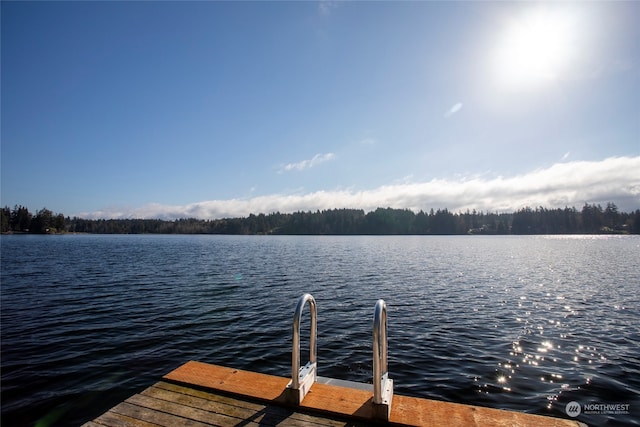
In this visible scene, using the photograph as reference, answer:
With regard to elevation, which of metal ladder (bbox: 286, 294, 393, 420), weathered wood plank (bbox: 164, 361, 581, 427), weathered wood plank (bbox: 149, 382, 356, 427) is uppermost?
metal ladder (bbox: 286, 294, 393, 420)

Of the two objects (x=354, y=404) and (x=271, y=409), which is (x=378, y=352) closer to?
(x=354, y=404)

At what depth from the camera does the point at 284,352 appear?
12.7m

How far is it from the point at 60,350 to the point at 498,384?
635 inches

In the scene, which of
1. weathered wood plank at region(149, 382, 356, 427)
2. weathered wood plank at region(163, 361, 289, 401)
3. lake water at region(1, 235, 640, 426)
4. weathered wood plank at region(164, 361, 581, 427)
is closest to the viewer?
weathered wood plank at region(164, 361, 581, 427)

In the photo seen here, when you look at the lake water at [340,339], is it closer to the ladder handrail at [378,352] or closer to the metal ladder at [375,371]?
the metal ladder at [375,371]

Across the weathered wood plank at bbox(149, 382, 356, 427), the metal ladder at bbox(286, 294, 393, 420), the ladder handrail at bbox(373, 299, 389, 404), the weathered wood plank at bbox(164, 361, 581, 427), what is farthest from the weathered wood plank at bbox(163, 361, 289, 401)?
the ladder handrail at bbox(373, 299, 389, 404)

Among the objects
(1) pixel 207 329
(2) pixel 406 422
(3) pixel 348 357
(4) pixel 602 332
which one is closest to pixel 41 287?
(1) pixel 207 329

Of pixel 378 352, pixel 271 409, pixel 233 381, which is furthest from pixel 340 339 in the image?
pixel 378 352

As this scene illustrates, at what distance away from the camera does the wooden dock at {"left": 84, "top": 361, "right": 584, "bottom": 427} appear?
5.18 m

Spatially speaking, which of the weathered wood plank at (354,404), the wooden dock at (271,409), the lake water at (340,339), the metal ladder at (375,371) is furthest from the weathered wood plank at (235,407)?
the lake water at (340,339)

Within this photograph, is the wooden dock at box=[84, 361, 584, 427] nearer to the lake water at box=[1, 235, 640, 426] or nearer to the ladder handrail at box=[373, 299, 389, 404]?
the ladder handrail at box=[373, 299, 389, 404]

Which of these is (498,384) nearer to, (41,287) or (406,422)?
(406,422)

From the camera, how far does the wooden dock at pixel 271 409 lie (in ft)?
17.0

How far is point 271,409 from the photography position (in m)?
5.59
